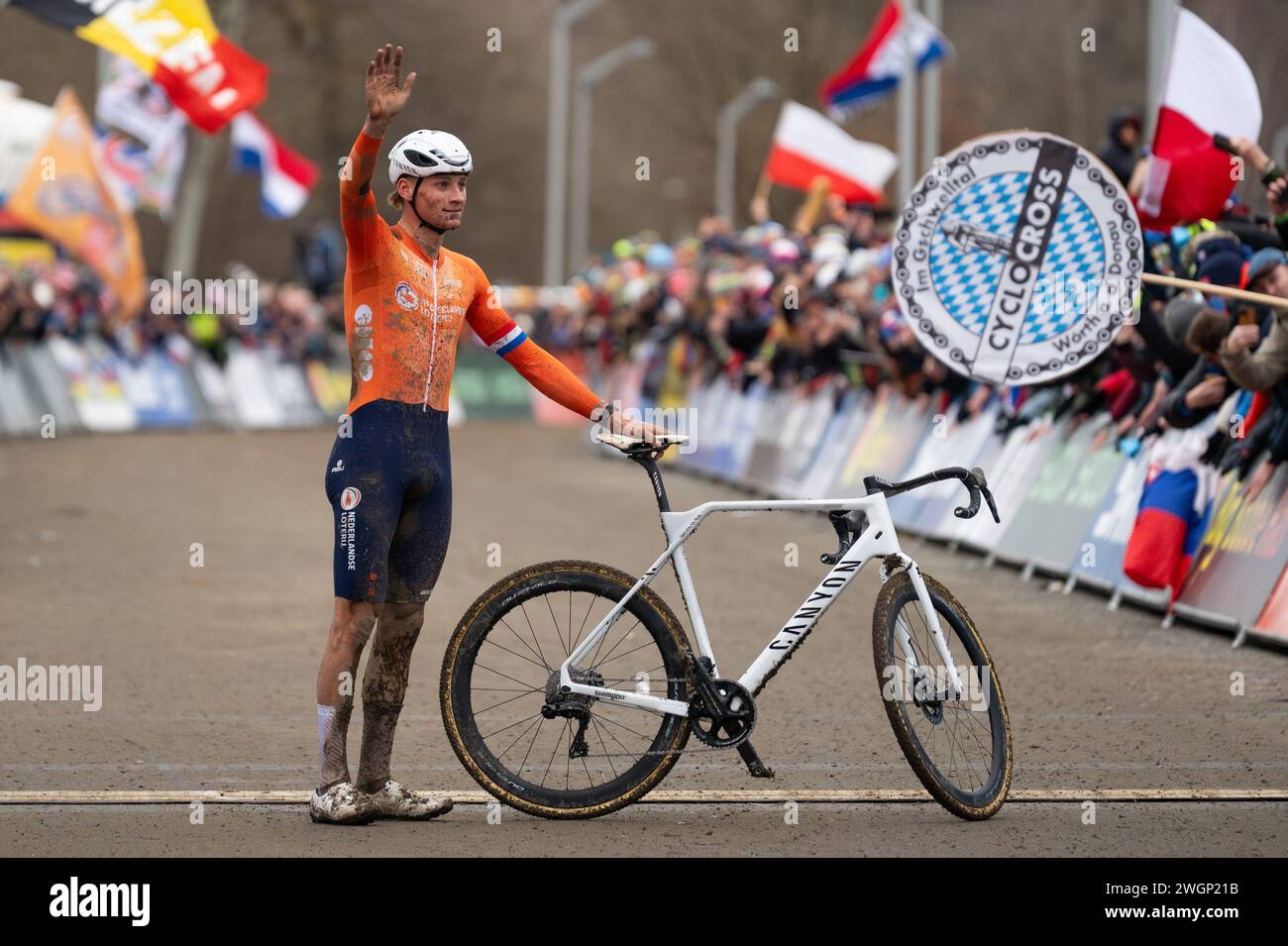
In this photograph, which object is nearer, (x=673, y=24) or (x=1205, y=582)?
(x=1205, y=582)

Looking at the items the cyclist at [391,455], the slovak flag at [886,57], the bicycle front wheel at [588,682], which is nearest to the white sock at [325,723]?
the cyclist at [391,455]

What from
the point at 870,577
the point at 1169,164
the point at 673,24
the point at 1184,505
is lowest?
the point at 870,577

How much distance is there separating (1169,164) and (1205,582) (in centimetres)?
222

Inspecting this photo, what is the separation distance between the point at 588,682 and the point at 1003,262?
12.6 feet

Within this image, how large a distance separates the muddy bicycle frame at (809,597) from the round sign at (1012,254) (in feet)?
9.69

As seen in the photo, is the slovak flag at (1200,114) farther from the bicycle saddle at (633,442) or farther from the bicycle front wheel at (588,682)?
the bicycle front wheel at (588,682)

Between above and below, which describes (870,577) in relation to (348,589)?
below

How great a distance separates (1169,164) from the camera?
1180 centimetres

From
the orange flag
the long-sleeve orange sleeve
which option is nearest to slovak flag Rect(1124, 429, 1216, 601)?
the long-sleeve orange sleeve

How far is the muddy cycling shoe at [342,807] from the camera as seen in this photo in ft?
22.2

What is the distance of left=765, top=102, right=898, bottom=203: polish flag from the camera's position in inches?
931
